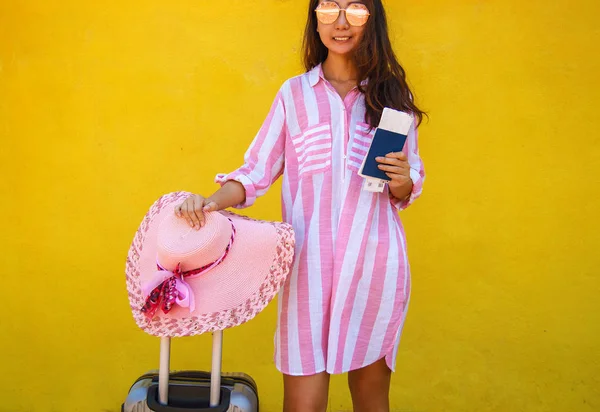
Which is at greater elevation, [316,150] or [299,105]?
[299,105]

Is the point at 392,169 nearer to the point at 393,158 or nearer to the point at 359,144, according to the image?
the point at 393,158

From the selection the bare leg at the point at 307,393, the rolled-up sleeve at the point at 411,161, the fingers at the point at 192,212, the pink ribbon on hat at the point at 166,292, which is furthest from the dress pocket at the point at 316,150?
the bare leg at the point at 307,393

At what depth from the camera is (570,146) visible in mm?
3756

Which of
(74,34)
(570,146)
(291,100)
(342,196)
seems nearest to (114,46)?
(74,34)

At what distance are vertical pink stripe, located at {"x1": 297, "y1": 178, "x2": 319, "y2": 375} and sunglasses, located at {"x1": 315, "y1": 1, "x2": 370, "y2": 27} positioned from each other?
489 millimetres

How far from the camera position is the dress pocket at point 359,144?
2.61 m

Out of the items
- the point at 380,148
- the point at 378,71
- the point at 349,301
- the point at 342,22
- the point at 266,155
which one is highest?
the point at 342,22

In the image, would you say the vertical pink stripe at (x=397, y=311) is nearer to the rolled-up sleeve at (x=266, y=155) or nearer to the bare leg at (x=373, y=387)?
the bare leg at (x=373, y=387)

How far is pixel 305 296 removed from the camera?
102 inches

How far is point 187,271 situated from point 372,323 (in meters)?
0.59

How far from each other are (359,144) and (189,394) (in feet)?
2.98

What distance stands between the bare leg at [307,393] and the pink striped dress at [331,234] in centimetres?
3

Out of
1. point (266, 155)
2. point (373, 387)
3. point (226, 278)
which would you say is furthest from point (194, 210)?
point (373, 387)

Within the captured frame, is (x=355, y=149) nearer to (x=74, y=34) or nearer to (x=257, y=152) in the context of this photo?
(x=257, y=152)
